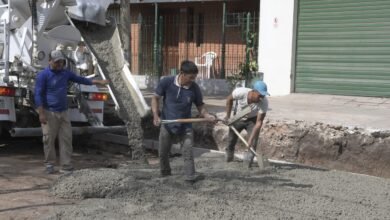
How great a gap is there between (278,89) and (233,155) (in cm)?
611

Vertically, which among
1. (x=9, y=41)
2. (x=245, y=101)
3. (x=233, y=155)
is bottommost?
(x=233, y=155)

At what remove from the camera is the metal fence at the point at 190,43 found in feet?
55.8

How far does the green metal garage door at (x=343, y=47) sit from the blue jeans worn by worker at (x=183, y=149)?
279 inches

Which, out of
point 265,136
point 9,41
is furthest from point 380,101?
point 9,41

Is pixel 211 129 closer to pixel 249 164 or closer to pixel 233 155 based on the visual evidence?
pixel 233 155

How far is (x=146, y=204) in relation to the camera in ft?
18.4

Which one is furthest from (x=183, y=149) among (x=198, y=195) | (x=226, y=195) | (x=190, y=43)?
(x=190, y=43)

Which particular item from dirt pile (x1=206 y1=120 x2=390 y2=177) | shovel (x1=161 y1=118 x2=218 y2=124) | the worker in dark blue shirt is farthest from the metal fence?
shovel (x1=161 y1=118 x2=218 y2=124)

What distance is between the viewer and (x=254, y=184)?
21.2 ft

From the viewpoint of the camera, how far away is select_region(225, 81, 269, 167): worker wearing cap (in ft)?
24.1

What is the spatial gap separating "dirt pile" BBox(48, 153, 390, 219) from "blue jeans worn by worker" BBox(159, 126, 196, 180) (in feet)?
0.43

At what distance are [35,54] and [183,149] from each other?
143 inches

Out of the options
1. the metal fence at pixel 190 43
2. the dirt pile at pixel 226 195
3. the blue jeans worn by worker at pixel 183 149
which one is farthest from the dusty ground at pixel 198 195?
the metal fence at pixel 190 43

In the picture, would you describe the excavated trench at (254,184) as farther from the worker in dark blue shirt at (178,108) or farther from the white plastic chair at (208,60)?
the white plastic chair at (208,60)
